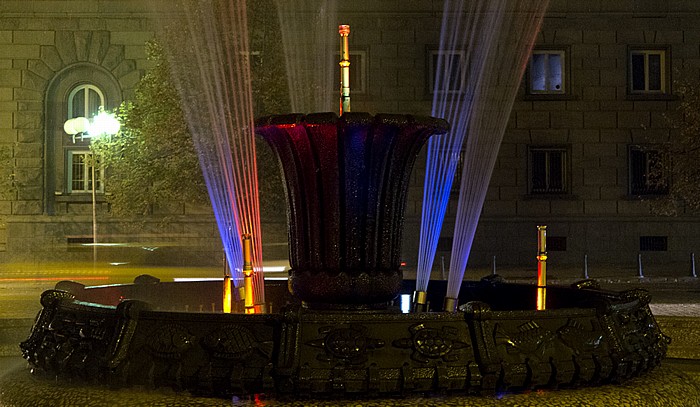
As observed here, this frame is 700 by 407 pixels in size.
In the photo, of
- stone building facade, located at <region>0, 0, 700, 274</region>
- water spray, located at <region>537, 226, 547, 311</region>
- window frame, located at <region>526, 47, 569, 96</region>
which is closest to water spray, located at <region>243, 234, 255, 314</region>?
water spray, located at <region>537, 226, 547, 311</region>

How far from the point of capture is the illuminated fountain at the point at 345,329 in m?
5.59

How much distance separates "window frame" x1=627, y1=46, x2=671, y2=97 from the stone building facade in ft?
0.13

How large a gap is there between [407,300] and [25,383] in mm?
4313

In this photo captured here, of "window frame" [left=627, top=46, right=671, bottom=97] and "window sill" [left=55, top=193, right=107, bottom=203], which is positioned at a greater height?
"window frame" [left=627, top=46, right=671, bottom=97]

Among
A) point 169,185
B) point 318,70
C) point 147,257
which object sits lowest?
point 147,257

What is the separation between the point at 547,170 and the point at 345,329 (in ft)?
85.2

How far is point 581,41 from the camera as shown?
30812 mm

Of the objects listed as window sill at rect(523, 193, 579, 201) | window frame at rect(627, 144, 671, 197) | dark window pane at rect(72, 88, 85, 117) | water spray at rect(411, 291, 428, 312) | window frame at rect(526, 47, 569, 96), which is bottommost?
water spray at rect(411, 291, 428, 312)

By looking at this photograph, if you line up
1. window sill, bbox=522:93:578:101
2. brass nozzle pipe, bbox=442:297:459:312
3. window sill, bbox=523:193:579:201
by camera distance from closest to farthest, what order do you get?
brass nozzle pipe, bbox=442:297:459:312
window sill, bbox=523:193:579:201
window sill, bbox=522:93:578:101

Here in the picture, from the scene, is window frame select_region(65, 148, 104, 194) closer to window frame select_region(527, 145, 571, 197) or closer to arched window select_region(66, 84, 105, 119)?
arched window select_region(66, 84, 105, 119)

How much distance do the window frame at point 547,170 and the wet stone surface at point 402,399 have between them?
964 inches

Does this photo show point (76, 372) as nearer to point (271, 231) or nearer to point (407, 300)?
point (407, 300)

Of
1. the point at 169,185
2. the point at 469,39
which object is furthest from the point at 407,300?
the point at 469,39

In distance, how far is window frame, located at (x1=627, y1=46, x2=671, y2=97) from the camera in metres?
31.0
